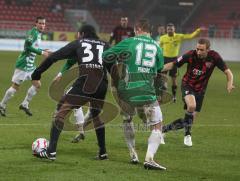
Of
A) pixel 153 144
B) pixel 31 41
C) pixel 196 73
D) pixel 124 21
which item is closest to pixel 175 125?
pixel 196 73

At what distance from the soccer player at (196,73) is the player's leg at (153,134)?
200 cm

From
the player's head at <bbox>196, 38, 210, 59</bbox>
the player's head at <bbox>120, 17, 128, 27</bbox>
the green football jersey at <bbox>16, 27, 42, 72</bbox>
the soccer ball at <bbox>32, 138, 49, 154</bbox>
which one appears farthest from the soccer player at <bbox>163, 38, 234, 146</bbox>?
the player's head at <bbox>120, 17, 128, 27</bbox>

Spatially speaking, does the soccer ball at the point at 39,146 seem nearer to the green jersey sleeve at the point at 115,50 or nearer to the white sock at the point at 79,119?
the green jersey sleeve at the point at 115,50

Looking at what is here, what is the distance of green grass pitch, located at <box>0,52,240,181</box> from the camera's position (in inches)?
350

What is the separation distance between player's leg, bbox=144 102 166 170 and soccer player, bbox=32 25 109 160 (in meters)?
0.89

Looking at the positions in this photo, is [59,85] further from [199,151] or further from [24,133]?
[199,151]

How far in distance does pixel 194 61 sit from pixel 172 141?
169 centimetres

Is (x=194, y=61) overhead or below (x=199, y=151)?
overhead

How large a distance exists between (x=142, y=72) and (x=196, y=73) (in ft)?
8.78

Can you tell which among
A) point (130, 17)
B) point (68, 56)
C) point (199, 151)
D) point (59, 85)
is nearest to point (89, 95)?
point (68, 56)

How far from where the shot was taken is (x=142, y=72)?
942 cm

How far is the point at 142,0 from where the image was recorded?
56.9 meters

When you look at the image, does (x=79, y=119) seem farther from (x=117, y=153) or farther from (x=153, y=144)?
(x=153, y=144)

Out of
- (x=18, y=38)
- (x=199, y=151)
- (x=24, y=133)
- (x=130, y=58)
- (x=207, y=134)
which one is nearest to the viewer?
(x=130, y=58)
